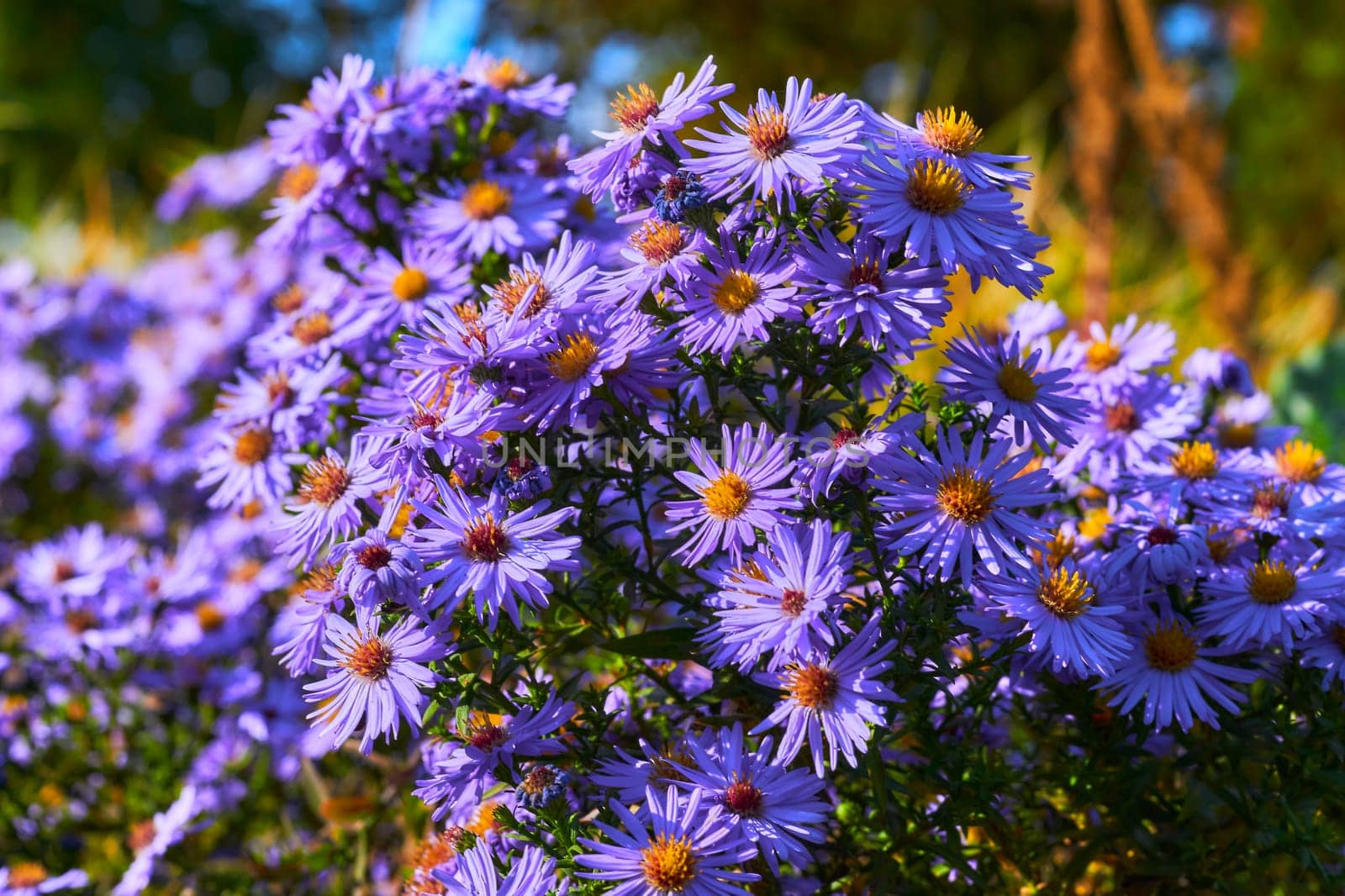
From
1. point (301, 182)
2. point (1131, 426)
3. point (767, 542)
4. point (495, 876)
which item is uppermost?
point (301, 182)

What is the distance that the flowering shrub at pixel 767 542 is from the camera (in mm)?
1130

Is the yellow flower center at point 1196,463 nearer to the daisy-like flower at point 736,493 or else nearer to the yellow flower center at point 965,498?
the yellow flower center at point 965,498

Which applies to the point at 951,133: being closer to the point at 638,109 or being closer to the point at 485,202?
the point at 638,109

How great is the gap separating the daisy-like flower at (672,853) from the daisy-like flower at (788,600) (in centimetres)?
16

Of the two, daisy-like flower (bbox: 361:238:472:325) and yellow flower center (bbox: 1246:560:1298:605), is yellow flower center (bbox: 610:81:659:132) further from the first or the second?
yellow flower center (bbox: 1246:560:1298:605)

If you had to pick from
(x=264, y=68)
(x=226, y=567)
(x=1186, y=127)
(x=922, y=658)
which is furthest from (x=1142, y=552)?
(x=264, y=68)

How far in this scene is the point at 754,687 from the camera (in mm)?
1233

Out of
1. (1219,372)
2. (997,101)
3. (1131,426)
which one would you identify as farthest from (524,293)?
(997,101)

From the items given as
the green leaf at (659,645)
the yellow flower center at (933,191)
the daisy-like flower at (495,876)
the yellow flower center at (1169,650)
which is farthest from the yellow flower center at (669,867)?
the yellow flower center at (933,191)

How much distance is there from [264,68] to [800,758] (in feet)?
60.7

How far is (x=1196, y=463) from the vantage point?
4.85ft

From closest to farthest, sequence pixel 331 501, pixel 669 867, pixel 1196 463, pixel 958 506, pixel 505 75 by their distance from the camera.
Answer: pixel 669 867, pixel 958 506, pixel 331 501, pixel 1196 463, pixel 505 75

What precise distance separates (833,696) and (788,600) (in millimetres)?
119

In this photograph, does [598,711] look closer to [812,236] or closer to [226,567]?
[812,236]
